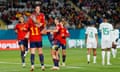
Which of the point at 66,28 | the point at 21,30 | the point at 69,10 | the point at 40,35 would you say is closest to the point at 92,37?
the point at 21,30

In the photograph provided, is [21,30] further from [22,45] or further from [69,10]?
[69,10]

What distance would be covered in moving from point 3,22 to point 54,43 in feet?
83.2

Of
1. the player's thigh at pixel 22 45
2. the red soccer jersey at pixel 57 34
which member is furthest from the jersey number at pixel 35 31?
the player's thigh at pixel 22 45

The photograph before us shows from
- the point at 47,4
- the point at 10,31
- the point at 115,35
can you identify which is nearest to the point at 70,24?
the point at 47,4

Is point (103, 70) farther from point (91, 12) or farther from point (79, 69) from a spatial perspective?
point (91, 12)

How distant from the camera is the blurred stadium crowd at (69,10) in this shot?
47531mm

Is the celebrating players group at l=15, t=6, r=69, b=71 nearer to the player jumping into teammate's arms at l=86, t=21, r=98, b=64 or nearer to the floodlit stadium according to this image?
the floodlit stadium

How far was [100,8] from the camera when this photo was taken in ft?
178

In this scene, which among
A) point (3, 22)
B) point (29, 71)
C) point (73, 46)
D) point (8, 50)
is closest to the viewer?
point (29, 71)

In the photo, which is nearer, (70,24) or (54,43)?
(54,43)

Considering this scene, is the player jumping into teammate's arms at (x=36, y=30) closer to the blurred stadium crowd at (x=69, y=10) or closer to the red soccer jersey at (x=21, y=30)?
the red soccer jersey at (x=21, y=30)

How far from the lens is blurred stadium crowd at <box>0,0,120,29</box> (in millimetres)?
47531

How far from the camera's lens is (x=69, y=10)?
51781 mm

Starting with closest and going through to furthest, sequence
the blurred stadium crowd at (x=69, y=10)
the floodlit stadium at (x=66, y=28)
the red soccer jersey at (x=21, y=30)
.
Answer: the red soccer jersey at (x=21, y=30) → the floodlit stadium at (x=66, y=28) → the blurred stadium crowd at (x=69, y=10)
